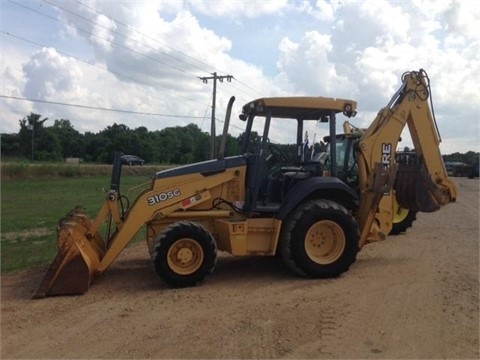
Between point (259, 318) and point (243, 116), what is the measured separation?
12.7 ft

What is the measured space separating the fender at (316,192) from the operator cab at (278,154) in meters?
0.12

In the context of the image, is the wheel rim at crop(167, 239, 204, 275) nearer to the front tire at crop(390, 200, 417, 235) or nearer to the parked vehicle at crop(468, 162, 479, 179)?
the front tire at crop(390, 200, 417, 235)

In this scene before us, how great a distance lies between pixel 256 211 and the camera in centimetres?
825

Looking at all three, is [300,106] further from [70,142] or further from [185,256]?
[70,142]

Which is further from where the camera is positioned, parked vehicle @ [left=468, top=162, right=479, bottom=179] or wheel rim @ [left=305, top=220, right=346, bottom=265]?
parked vehicle @ [left=468, top=162, right=479, bottom=179]

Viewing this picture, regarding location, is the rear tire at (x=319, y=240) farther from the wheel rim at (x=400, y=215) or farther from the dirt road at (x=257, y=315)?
the wheel rim at (x=400, y=215)

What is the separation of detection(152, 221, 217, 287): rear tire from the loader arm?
268cm

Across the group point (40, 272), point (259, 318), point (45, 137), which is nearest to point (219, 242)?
point (259, 318)

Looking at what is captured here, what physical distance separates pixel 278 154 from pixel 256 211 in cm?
102

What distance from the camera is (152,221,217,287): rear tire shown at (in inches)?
294

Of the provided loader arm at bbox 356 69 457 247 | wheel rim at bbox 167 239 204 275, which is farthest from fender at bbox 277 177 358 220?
wheel rim at bbox 167 239 204 275

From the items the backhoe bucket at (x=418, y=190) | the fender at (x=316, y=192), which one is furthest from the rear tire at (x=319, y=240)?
the backhoe bucket at (x=418, y=190)

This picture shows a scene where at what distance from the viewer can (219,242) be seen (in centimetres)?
826

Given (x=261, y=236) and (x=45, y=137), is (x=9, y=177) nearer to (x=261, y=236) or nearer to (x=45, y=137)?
(x=261, y=236)
